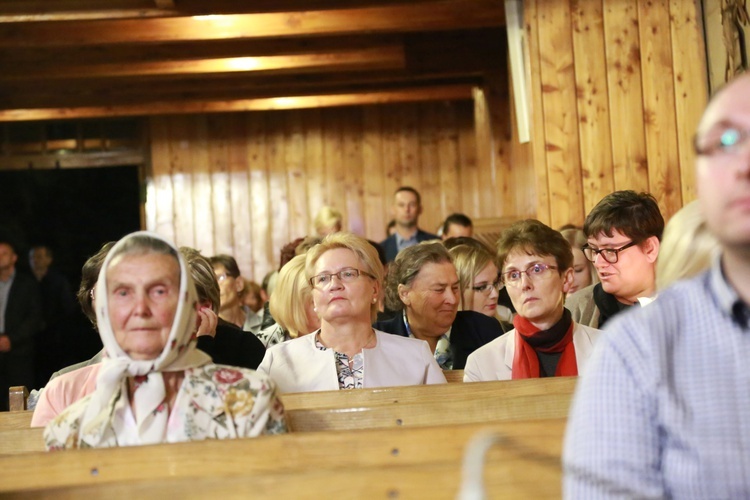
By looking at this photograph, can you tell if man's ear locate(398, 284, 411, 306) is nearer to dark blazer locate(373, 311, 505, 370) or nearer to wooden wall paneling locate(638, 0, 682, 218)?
dark blazer locate(373, 311, 505, 370)

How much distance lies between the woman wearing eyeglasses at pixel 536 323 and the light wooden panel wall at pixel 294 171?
6.69 meters

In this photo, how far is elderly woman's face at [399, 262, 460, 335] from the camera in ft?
13.0

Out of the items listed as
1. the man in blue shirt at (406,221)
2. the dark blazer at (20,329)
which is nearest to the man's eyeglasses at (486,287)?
the man in blue shirt at (406,221)

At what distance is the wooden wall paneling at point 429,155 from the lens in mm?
10203

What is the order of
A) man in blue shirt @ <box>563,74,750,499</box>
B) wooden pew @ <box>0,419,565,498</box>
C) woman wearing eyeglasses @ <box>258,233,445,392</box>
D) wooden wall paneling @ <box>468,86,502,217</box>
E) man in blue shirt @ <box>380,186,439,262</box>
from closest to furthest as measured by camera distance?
man in blue shirt @ <box>563,74,750,499</box> < wooden pew @ <box>0,419,565,498</box> < woman wearing eyeglasses @ <box>258,233,445,392</box> < man in blue shirt @ <box>380,186,439,262</box> < wooden wall paneling @ <box>468,86,502,217</box>

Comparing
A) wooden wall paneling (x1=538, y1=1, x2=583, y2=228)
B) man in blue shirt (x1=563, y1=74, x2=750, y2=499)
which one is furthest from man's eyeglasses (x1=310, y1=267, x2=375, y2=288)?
wooden wall paneling (x1=538, y1=1, x2=583, y2=228)

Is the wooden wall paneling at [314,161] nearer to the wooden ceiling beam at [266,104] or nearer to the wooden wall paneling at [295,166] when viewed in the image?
the wooden wall paneling at [295,166]

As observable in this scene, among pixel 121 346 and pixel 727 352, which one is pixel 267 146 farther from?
pixel 727 352

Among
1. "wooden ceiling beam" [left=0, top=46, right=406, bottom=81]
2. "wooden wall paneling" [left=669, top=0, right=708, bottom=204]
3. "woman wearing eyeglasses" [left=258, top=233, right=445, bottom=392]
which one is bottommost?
"woman wearing eyeglasses" [left=258, top=233, right=445, bottom=392]

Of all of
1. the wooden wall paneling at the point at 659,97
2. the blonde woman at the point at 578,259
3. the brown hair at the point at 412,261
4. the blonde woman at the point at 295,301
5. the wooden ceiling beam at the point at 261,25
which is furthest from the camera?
the wooden ceiling beam at the point at 261,25

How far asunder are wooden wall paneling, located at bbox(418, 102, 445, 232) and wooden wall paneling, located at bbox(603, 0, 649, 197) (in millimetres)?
4577

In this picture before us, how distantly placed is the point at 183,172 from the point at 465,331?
22.1 feet

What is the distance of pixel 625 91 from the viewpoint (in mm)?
5684

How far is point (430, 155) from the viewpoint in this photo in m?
10.3
